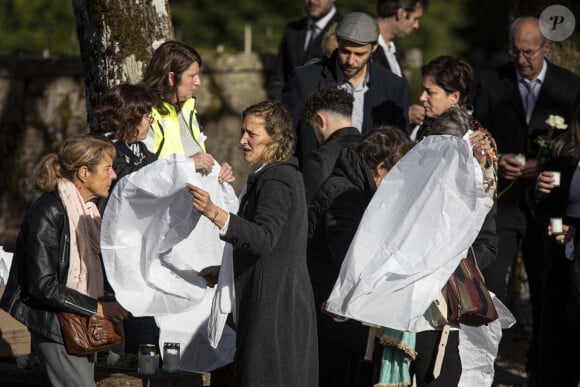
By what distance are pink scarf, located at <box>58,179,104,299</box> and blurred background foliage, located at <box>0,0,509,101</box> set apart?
12372 mm

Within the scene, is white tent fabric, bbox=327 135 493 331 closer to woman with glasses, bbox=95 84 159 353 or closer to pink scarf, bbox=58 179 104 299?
pink scarf, bbox=58 179 104 299

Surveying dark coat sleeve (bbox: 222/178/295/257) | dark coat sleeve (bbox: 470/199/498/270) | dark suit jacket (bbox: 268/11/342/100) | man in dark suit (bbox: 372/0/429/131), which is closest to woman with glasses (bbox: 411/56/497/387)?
dark coat sleeve (bbox: 470/199/498/270)

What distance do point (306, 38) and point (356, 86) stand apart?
1.56 m

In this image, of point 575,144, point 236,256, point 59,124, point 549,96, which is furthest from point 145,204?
point 59,124

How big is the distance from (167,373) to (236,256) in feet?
3.05

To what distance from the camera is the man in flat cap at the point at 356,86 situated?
899 centimetres

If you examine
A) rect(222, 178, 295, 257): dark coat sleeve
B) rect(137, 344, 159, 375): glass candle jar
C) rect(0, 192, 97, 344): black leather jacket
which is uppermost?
rect(222, 178, 295, 257): dark coat sleeve

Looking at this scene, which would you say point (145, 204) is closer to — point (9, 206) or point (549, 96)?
point (549, 96)

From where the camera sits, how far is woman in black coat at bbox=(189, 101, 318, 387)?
652cm

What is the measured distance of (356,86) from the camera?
9.16 meters

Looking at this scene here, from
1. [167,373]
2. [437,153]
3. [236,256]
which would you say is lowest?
[167,373]

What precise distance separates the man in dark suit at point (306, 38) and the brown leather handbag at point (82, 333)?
14.2ft

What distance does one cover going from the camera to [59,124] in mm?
14914

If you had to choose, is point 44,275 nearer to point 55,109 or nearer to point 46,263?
point 46,263
